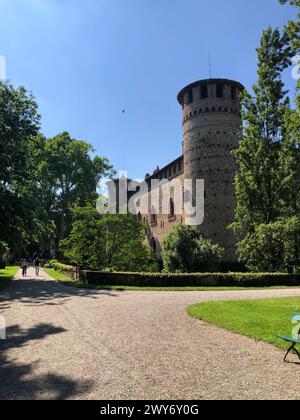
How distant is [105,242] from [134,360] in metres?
19.7

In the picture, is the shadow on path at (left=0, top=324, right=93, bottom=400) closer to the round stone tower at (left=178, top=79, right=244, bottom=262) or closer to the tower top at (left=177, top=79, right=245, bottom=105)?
the round stone tower at (left=178, top=79, right=244, bottom=262)

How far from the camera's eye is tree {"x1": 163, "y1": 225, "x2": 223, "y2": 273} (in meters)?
27.5

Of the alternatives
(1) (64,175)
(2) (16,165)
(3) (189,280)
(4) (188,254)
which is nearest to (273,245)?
(4) (188,254)

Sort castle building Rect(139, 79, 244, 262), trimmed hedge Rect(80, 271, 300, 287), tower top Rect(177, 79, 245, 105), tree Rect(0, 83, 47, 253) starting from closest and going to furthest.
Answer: trimmed hedge Rect(80, 271, 300, 287), tree Rect(0, 83, 47, 253), castle building Rect(139, 79, 244, 262), tower top Rect(177, 79, 245, 105)

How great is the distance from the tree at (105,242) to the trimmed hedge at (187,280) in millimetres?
4656

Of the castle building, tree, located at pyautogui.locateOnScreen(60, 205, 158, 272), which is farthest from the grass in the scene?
the castle building

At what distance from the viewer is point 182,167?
4038 cm

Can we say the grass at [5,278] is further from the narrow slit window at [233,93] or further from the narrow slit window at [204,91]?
the narrow slit window at [233,93]

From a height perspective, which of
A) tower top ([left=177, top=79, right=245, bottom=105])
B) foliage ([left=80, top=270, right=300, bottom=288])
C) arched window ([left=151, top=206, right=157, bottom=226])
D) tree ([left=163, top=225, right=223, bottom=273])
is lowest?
foliage ([left=80, top=270, right=300, bottom=288])

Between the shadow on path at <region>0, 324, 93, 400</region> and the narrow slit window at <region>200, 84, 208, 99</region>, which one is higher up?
the narrow slit window at <region>200, 84, 208, 99</region>

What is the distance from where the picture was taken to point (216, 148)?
35.7 m

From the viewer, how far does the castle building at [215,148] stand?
34.9 metres

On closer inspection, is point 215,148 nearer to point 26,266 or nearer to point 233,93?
point 233,93

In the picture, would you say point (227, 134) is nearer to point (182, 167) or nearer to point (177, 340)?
point (182, 167)
